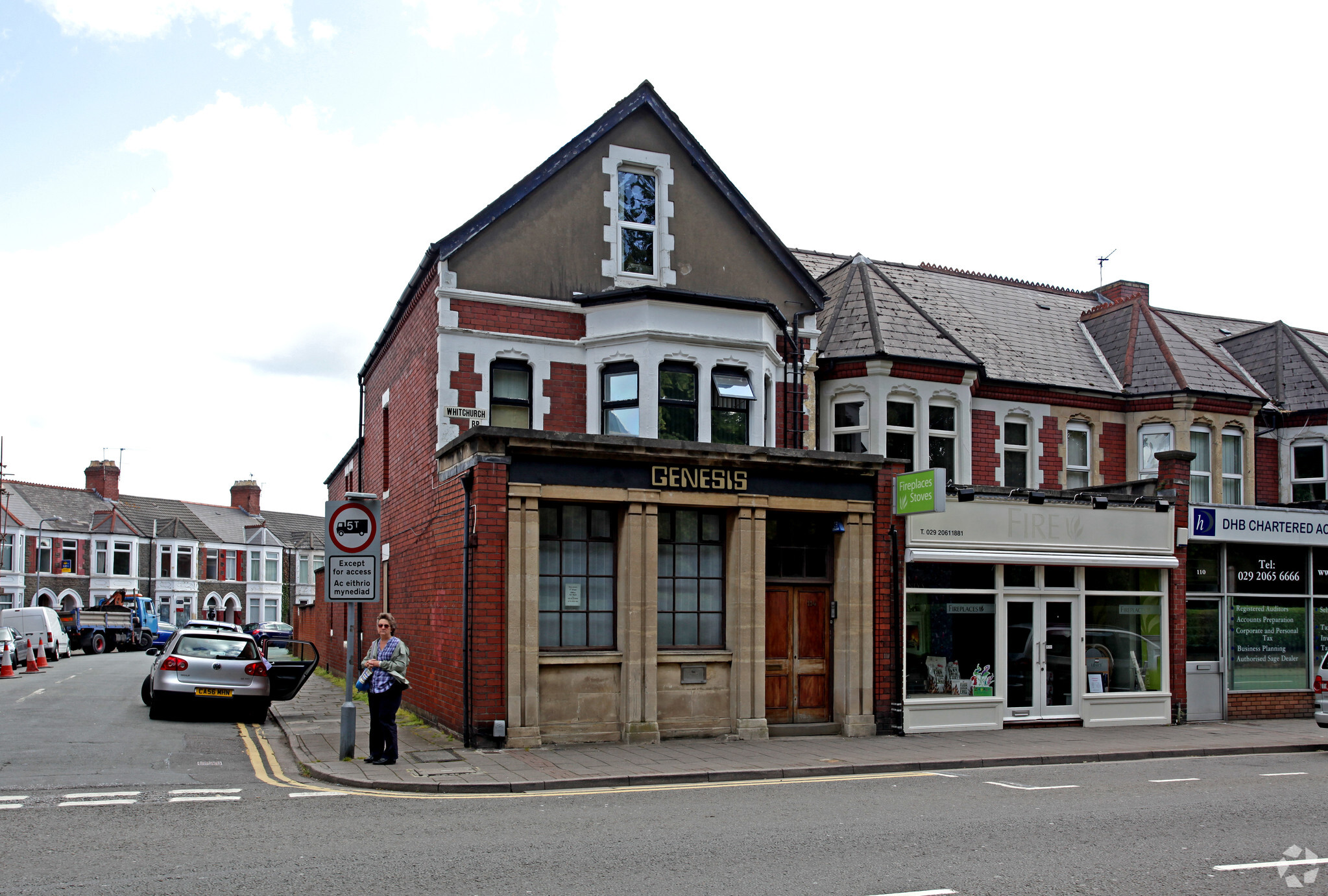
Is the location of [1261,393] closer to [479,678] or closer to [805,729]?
[805,729]

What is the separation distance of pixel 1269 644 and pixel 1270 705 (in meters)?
1.12

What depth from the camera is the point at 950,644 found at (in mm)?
→ 17000

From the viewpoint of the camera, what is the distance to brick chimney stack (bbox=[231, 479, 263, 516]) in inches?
3290

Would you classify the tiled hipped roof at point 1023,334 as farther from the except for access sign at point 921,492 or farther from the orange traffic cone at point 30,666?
the orange traffic cone at point 30,666

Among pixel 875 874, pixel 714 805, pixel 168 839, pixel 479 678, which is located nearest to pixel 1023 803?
pixel 714 805

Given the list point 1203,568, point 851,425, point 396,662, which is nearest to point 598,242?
point 851,425

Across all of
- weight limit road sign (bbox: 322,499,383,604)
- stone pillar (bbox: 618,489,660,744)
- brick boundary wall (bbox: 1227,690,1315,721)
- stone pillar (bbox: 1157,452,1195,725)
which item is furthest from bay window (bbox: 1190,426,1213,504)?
weight limit road sign (bbox: 322,499,383,604)

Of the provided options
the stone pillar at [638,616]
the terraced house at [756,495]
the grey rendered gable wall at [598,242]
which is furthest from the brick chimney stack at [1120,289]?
the stone pillar at [638,616]

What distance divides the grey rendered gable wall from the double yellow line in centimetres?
822

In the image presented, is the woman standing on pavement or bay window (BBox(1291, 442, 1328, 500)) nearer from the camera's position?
the woman standing on pavement

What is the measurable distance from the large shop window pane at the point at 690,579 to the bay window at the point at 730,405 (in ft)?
8.99

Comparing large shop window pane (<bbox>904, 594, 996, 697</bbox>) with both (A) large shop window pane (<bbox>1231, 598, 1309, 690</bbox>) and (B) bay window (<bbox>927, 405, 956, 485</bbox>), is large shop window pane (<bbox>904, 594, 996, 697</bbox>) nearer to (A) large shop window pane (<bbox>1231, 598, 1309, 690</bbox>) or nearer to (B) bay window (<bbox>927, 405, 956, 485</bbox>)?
(B) bay window (<bbox>927, 405, 956, 485</bbox>)

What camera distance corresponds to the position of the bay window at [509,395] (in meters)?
17.6

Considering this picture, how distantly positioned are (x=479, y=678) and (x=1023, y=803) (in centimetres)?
660
